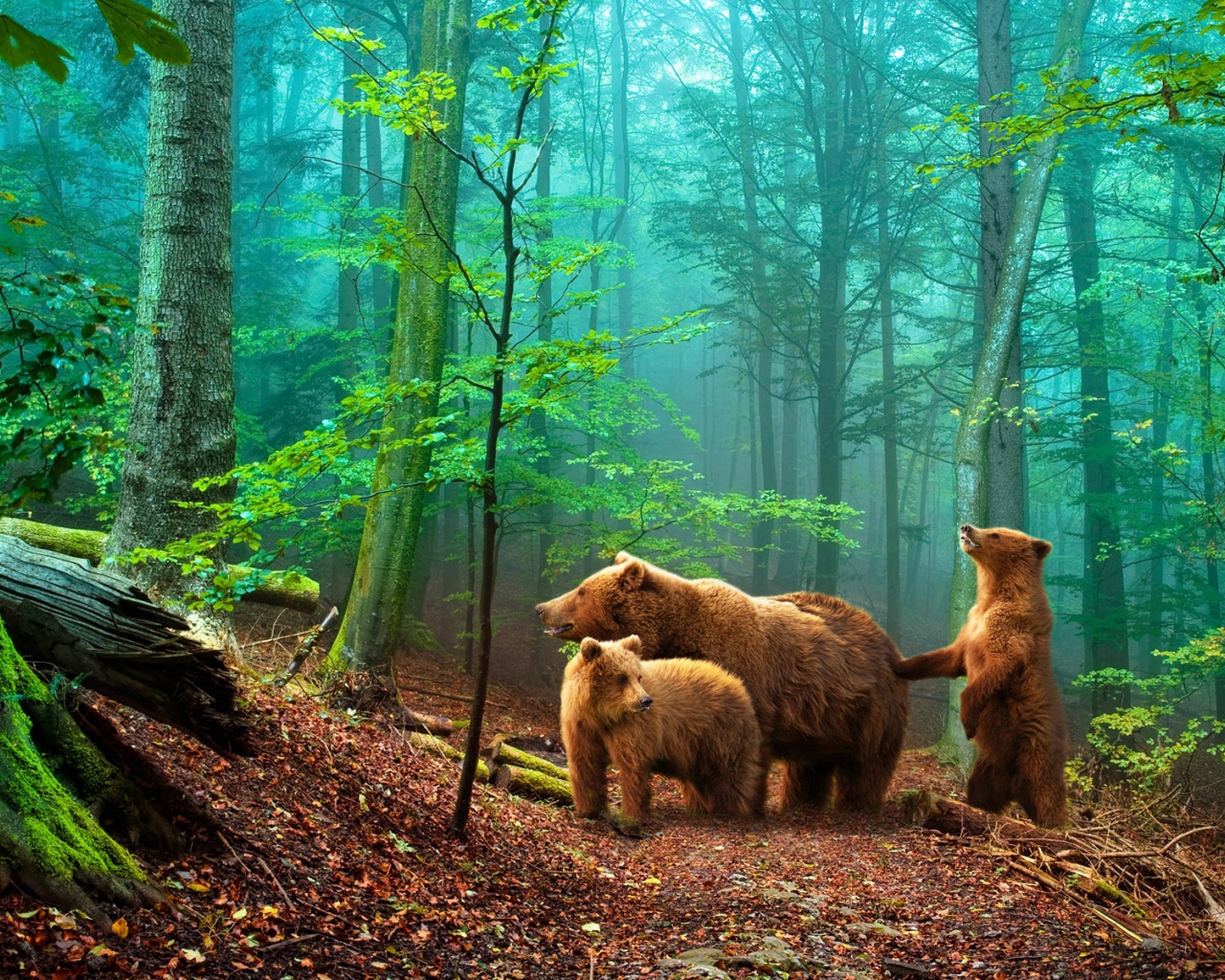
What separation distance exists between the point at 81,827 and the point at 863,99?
74.7 feet

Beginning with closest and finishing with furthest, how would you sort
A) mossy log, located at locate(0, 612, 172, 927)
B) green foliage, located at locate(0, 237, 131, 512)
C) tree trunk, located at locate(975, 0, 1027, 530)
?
mossy log, located at locate(0, 612, 172, 927)
green foliage, located at locate(0, 237, 131, 512)
tree trunk, located at locate(975, 0, 1027, 530)

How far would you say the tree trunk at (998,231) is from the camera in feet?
39.3

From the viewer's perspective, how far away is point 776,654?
7320mm

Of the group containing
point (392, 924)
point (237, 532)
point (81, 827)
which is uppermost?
point (237, 532)

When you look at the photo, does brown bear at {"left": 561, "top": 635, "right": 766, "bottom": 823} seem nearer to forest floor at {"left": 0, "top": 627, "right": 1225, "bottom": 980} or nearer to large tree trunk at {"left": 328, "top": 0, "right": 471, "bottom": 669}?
forest floor at {"left": 0, "top": 627, "right": 1225, "bottom": 980}

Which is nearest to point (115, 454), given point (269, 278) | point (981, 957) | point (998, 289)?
point (981, 957)

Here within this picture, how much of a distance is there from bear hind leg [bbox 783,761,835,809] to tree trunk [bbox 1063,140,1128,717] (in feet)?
28.4

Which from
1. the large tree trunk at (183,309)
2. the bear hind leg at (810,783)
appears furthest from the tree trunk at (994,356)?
the large tree trunk at (183,309)

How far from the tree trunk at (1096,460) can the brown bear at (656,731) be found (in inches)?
404

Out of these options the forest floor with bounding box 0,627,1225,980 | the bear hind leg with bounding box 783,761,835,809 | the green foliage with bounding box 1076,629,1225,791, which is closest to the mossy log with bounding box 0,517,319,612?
the forest floor with bounding box 0,627,1225,980

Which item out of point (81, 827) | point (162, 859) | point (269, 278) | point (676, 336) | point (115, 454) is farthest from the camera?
point (269, 278)

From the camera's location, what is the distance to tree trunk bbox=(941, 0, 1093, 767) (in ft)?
36.4

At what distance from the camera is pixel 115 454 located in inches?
390

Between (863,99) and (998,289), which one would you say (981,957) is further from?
(863,99)
